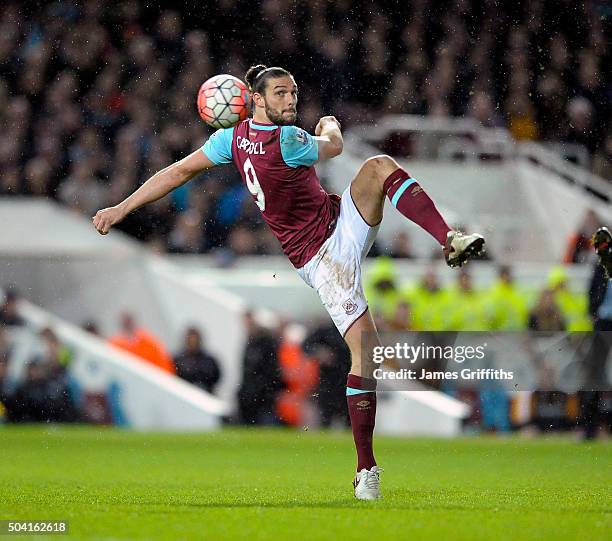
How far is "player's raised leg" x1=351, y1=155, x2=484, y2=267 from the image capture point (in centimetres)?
629

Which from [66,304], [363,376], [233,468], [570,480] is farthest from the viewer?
[66,304]

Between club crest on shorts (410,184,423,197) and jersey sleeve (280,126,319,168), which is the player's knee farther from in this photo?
jersey sleeve (280,126,319,168)

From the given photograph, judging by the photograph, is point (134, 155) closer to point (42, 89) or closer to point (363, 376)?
point (42, 89)

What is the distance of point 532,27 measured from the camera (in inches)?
723

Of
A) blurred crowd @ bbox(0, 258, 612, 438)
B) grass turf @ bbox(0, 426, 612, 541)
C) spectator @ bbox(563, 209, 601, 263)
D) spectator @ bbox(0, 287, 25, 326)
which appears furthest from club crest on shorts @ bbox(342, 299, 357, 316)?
spectator @ bbox(0, 287, 25, 326)

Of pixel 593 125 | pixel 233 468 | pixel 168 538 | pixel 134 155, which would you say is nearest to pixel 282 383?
pixel 134 155

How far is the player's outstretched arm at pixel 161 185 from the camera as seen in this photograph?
23.8 ft

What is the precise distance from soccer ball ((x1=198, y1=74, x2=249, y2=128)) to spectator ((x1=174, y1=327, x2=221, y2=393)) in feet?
23.7

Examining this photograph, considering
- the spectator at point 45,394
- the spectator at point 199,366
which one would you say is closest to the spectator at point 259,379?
the spectator at point 199,366

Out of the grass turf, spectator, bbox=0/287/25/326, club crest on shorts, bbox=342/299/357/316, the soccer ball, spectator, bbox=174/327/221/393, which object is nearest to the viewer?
the grass turf

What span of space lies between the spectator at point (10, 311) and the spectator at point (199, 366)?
1.93 meters

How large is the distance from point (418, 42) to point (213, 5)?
2989 millimetres

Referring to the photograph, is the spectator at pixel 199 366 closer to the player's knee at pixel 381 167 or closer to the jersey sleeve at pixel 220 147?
the jersey sleeve at pixel 220 147

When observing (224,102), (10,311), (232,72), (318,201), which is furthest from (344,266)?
(232,72)
